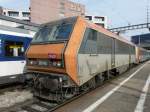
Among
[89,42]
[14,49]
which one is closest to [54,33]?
[89,42]

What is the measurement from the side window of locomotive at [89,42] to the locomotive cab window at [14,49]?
3792mm

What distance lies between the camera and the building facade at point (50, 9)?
7956cm

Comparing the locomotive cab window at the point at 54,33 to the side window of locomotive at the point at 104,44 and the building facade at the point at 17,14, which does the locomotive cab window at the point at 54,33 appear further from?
the building facade at the point at 17,14

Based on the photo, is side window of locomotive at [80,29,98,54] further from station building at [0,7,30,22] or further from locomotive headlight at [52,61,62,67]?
station building at [0,7,30,22]

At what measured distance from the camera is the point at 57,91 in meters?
7.85

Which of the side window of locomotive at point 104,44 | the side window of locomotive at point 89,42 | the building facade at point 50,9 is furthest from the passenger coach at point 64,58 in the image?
the building facade at point 50,9

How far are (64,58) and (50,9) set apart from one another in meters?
78.4

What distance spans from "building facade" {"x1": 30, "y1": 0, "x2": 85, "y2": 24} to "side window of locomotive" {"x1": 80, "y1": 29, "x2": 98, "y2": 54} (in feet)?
233

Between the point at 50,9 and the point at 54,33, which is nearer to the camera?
the point at 54,33

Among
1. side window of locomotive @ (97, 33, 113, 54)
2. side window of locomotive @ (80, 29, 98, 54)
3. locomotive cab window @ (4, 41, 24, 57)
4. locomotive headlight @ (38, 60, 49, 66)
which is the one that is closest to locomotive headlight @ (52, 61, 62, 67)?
locomotive headlight @ (38, 60, 49, 66)

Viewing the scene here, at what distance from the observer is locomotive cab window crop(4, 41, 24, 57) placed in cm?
1047

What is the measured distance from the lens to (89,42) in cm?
894

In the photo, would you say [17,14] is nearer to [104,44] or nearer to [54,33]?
[104,44]

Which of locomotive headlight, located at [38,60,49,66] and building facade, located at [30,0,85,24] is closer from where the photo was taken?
locomotive headlight, located at [38,60,49,66]
